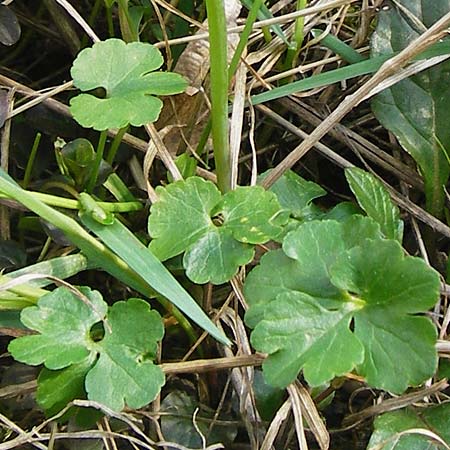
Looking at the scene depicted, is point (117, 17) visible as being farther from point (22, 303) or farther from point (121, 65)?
point (22, 303)

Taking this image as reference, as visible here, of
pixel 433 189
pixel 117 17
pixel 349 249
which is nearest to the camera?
pixel 349 249

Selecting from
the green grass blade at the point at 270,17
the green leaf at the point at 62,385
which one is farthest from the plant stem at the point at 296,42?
the green leaf at the point at 62,385

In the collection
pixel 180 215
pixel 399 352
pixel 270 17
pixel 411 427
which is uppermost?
pixel 270 17

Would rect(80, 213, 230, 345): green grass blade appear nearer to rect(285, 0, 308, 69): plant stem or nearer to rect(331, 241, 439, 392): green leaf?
rect(331, 241, 439, 392): green leaf

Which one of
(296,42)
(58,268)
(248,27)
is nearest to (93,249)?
(58,268)

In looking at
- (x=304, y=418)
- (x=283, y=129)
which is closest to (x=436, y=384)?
(x=304, y=418)

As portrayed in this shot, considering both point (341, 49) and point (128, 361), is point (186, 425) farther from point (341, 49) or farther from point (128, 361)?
point (341, 49)
